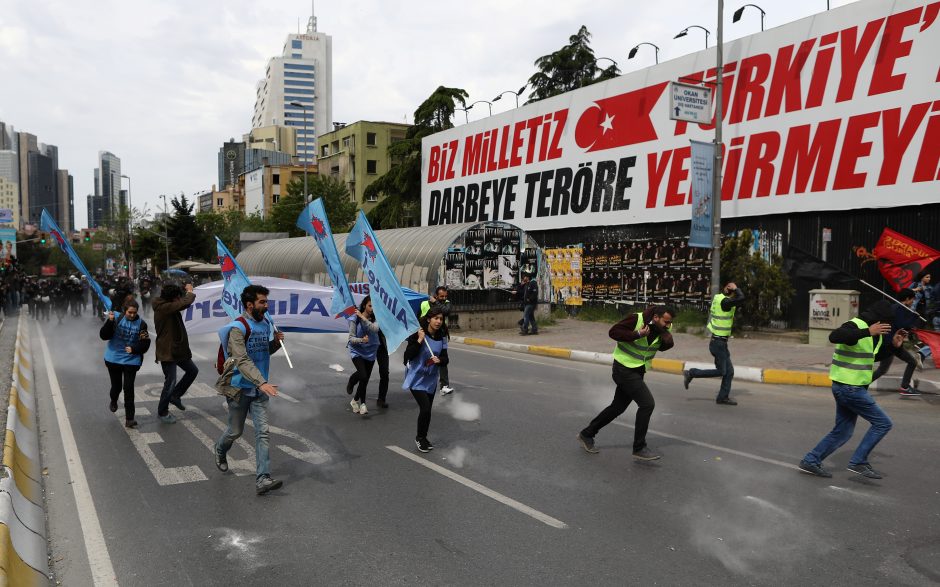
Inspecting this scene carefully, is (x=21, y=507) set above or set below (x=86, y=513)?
above

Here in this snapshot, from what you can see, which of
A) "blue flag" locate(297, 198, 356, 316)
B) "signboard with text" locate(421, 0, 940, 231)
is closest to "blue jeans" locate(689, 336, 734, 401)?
"blue flag" locate(297, 198, 356, 316)

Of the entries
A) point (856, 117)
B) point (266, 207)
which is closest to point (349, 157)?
point (266, 207)

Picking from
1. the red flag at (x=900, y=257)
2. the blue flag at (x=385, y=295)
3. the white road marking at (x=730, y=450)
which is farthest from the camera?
the red flag at (x=900, y=257)

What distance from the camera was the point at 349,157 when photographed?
3233 inches

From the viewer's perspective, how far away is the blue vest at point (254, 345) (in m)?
6.56

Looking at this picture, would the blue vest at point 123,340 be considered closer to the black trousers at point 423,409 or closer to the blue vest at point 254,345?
the blue vest at point 254,345

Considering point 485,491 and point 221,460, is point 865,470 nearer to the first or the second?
point 485,491

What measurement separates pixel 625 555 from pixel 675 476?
208 centimetres

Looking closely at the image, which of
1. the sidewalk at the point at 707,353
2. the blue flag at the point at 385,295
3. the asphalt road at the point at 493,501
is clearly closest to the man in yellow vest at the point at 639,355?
the asphalt road at the point at 493,501

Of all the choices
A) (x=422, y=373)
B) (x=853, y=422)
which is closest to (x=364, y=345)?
(x=422, y=373)

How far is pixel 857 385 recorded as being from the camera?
664 cm

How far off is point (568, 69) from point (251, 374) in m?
44.3

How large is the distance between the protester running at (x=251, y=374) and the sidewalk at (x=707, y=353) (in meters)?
9.70

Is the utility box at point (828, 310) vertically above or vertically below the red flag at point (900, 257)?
below
